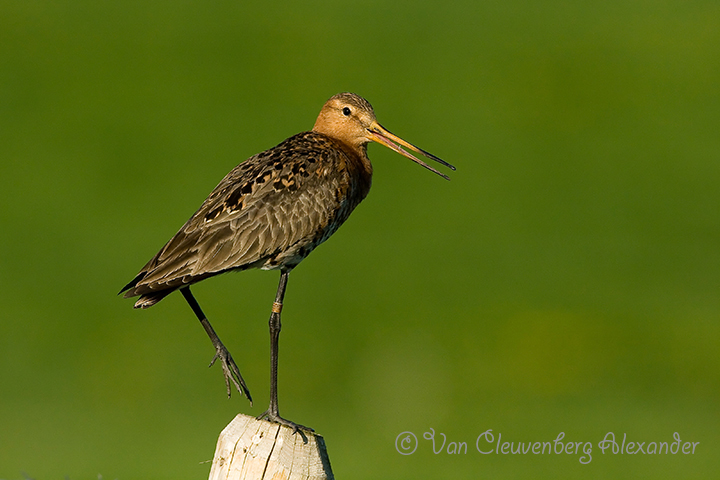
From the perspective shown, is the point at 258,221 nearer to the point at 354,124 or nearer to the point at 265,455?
the point at 354,124

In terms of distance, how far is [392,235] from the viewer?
28.0 m


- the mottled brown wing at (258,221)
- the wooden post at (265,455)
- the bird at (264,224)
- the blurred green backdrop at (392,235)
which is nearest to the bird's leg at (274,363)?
the bird at (264,224)

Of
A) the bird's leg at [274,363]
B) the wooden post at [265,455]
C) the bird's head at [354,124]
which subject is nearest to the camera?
the wooden post at [265,455]

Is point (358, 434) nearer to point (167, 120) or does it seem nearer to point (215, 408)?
point (215, 408)

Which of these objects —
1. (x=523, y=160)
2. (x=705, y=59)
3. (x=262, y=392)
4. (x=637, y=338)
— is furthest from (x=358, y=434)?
(x=705, y=59)

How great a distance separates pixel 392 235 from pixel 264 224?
63.6 feet

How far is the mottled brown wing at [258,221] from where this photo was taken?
823 centimetres

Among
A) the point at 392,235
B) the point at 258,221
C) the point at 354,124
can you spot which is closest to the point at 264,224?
the point at 258,221

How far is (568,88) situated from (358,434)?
65.5 feet

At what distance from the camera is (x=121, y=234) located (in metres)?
27.7

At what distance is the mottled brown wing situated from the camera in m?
8.23

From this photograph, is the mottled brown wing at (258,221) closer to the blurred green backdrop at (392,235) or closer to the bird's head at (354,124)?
the bird's head at (354,124)

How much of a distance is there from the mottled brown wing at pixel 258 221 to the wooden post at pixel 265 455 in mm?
1845

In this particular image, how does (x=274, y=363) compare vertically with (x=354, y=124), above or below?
below
